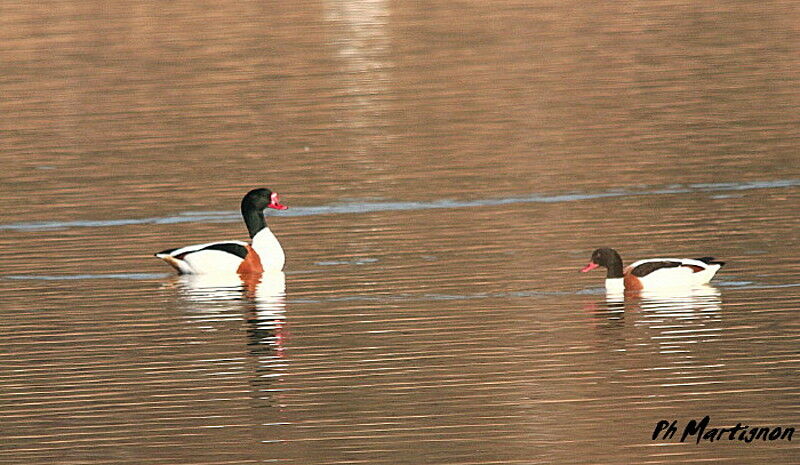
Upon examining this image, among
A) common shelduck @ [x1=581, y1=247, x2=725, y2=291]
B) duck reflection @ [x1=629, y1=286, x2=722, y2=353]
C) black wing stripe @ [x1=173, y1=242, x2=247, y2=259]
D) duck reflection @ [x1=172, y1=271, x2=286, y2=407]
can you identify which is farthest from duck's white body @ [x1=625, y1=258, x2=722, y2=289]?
black wing stripe @ [x1=173, y1=242, x2=247, y2=259]

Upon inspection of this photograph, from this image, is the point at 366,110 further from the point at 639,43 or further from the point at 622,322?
the point at 622,322

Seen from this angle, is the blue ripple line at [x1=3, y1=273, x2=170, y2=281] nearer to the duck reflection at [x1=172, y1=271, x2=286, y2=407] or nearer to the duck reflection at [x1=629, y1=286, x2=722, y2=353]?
the duck reflection at [x1=172, y1=271, x2=286, y2=407]

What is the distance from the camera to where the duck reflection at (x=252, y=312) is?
15906mm

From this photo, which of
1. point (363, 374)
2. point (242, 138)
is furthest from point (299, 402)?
point (242, 138)

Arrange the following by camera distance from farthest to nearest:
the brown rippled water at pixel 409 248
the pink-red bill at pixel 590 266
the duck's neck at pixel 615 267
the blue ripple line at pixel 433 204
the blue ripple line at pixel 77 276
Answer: the blue ripple line at pixel 433 204 < the blue ripple line at pixel 77 276 < the pink-red bill at pixel 590 266 < the duck's neck at pixel 615 267 < the brown rippled water at pixel 409 248

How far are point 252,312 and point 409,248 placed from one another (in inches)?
129

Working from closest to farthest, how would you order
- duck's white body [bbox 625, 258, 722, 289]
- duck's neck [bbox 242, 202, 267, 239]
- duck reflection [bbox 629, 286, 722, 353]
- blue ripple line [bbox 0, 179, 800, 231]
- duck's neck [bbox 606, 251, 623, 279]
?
duck reflection [bbox 629, 286, 722, 353] < duck's white body [bbox 625, 258, 722, 289] < duck's neck [bbox 606, 251, 623, 279] < duck's neck [bbox 242, 202, 267, 239] < blue ripple line [bbox 0, 179, 800, 231]

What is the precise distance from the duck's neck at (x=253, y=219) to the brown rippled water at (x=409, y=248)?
0.78 metres

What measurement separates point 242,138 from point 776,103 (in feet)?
32.0

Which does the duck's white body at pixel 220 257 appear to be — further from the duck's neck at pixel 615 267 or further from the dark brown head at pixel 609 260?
the duck's neck at pixel 615 267

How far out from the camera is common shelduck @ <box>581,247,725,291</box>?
18500mm

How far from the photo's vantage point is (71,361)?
16.5 meters

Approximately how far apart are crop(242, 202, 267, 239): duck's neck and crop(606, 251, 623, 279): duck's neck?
527cm

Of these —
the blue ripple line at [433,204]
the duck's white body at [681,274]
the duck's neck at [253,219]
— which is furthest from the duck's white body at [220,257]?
the duck's white body at [681,274]
